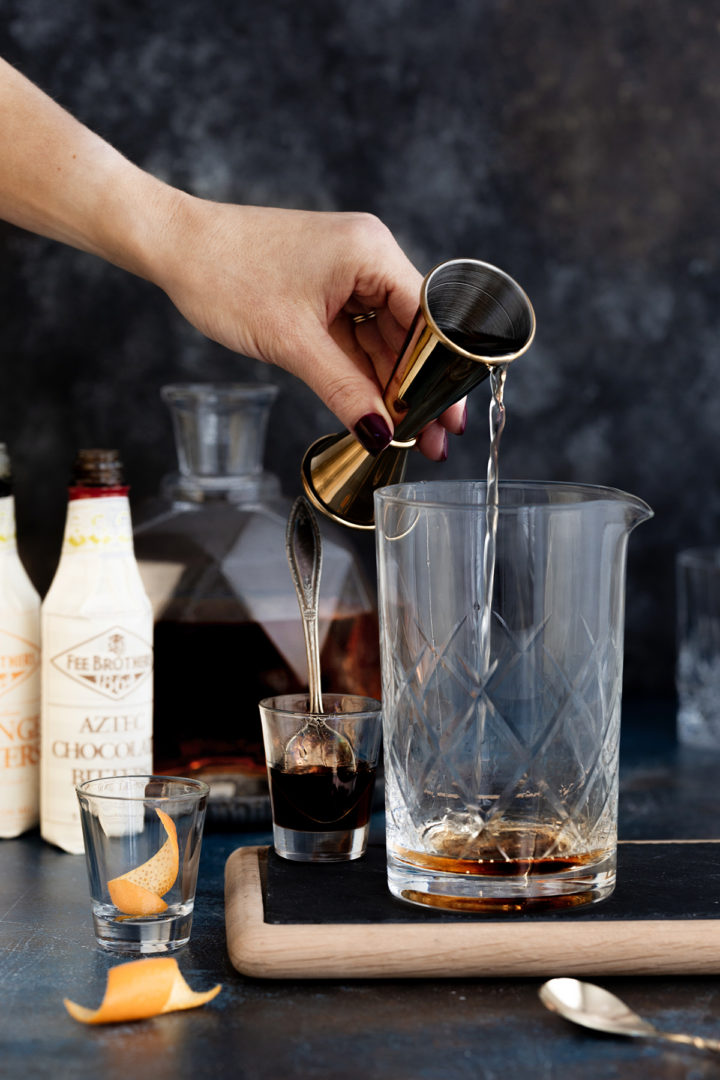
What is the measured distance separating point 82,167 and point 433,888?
711 millimetres

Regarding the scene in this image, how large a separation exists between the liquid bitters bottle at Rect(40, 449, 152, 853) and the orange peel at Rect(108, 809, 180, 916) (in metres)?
0.23

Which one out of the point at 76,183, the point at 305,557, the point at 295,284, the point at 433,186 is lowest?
the point at 305,557

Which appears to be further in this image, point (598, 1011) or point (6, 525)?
point (6, 525)

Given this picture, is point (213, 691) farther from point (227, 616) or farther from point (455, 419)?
point (455, 419)

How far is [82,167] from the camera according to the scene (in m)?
1.13

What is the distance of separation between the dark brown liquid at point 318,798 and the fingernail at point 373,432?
245 mm

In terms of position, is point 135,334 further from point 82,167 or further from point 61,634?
point 61,634

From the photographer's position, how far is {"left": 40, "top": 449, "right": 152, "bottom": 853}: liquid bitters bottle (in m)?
1.06

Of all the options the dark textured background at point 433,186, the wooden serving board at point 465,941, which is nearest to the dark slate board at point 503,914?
the wooden serving board at point 465,941

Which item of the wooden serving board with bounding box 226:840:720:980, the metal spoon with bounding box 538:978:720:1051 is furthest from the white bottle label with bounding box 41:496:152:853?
the metal spoon with bounding box 538:978:720:1051

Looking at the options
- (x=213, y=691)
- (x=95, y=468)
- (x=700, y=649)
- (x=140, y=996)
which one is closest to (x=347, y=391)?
(x=95, y=468)

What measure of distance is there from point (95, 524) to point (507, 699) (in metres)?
0.42

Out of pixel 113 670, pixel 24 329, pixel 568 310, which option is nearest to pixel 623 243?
pixel 568 310

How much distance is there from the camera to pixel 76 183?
1.13 m
